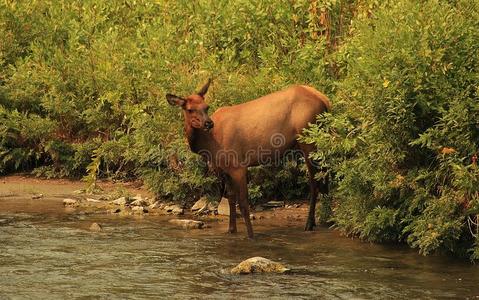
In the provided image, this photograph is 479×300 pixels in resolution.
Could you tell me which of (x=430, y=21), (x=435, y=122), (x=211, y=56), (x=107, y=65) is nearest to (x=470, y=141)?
(x=435, y=122)

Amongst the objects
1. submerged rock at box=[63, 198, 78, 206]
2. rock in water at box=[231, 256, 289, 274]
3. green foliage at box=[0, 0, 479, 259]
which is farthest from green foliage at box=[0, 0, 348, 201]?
rock in water at box=[231, 256, 289, 274]

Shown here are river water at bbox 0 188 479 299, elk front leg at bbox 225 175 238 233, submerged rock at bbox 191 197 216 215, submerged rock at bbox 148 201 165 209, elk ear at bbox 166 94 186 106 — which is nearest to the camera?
river water at bbox 0 188 479 299

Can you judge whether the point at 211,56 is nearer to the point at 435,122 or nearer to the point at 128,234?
the point at 128,234

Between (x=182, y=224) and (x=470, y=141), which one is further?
(x=182, y=224)

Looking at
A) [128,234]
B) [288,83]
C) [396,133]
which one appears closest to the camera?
[396,133]

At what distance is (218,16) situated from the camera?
1694 centimetres

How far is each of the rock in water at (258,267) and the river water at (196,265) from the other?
14 centimetres

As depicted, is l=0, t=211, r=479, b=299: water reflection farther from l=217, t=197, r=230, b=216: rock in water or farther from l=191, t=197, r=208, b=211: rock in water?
l=217, t=197, r=230, b=216: rock in water

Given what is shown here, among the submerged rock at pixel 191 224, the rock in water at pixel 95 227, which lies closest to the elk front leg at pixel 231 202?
the submerged rock at pixel 191 224

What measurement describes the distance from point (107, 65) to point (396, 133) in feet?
21.7
